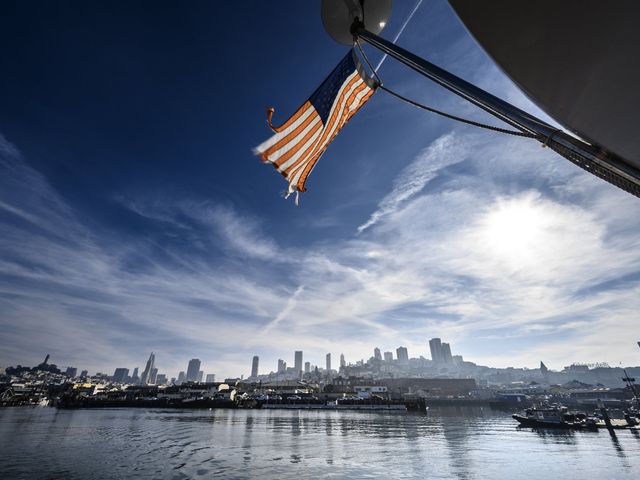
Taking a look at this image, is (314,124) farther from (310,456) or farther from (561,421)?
(561,421)

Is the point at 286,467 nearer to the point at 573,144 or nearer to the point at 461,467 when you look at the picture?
the point at 461,467

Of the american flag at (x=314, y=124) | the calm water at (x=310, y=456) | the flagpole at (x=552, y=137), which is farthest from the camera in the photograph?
the calm water at (x=310, y=456)

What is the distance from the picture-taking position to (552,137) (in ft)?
8.87

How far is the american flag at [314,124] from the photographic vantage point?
626cm

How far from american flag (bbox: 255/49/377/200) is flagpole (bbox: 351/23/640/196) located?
11.1 feet

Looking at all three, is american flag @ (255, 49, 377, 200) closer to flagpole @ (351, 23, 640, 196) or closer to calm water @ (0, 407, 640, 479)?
flagpole @ (351, 23, 640, 196)

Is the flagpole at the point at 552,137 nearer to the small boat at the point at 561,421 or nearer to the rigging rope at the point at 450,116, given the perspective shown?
the rigging rope at the point at 450,116

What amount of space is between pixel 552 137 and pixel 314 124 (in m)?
4.96

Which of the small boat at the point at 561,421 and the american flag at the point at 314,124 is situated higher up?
the american flag at the point at 314,124

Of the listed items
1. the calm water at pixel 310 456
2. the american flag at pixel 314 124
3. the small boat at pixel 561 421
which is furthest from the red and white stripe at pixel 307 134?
the small boat at pixel 561 421

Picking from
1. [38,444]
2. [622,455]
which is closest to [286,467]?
[38,444]

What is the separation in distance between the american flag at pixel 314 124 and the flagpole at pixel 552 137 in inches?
133

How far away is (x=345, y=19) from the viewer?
477 cm

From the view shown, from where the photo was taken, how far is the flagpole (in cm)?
249
